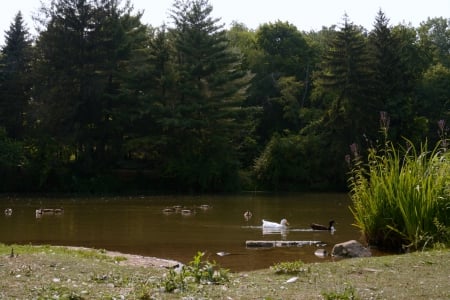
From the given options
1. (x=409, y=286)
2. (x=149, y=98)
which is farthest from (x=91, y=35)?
(x=409, y=286)

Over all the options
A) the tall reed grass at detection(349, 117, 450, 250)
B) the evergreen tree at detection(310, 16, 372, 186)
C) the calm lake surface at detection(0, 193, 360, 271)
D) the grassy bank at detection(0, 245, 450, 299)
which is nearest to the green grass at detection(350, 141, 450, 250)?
the tall reed grass at detection(349, 117, 450, 250)

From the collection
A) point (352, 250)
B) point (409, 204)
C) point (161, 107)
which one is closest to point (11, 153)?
point (161, 107)

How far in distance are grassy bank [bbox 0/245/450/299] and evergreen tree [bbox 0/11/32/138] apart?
38.3 meters

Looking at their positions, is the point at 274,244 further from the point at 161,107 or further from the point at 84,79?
the point at 84,79

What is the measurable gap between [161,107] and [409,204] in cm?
3186

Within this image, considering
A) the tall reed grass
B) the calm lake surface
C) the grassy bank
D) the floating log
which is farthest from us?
the floating log

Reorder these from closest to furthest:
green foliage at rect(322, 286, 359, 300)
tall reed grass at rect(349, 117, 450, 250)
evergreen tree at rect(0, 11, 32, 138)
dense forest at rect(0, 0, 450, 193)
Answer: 1. green foliage at rect(322, 286, 359, 300)
2. tall reed grass at rect(349, 117, 450, 250)
3. dense forest at rect(0, 0, 450, 193)
4. evergreen tree at rect(0, 11, 32, 138)

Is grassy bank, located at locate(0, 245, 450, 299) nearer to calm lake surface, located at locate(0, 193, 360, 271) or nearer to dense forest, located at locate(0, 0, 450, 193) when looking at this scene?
calm lake surface, located at locate(0, 193, 360, 271)

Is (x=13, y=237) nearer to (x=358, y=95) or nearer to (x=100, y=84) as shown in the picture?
(x=100, y=84)

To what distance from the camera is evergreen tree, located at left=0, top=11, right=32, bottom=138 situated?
45469 mm

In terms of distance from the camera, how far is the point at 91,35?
1746 inches

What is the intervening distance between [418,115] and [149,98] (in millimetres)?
23198

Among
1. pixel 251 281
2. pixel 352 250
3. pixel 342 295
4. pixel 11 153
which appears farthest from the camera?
pixel 11 153

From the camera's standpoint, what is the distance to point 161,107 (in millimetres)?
42250
